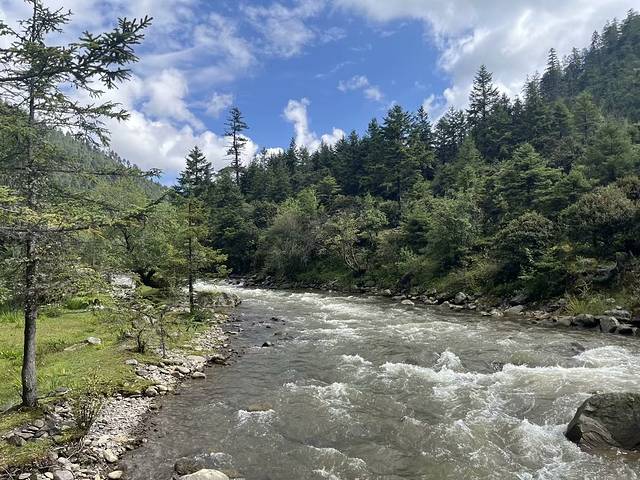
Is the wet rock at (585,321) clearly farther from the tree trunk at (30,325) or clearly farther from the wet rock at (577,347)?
the tree trunk at (30,325)

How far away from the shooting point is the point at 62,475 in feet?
27.8

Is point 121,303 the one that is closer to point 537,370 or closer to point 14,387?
point 14,387

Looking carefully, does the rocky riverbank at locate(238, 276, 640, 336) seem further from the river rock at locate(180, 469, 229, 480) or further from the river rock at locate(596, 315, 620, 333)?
the river rock at locate(180, 469, 229, 480)

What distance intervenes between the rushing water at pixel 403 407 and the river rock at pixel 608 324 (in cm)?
131

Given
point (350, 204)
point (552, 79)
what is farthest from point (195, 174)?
point (552, 79)

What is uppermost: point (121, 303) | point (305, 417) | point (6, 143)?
point (6, 143)

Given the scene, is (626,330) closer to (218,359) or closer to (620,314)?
(620,314)

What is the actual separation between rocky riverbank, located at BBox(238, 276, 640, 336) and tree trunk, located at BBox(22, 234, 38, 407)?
23172 mm

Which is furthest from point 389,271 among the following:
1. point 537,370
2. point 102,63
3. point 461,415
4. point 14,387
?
point 102,63

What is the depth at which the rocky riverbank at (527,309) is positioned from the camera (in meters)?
20.2

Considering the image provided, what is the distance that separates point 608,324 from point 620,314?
149cm

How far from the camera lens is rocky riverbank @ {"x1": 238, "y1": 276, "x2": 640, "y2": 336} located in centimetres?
2025

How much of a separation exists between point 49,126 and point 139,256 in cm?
2718

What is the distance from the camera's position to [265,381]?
15.2 m
